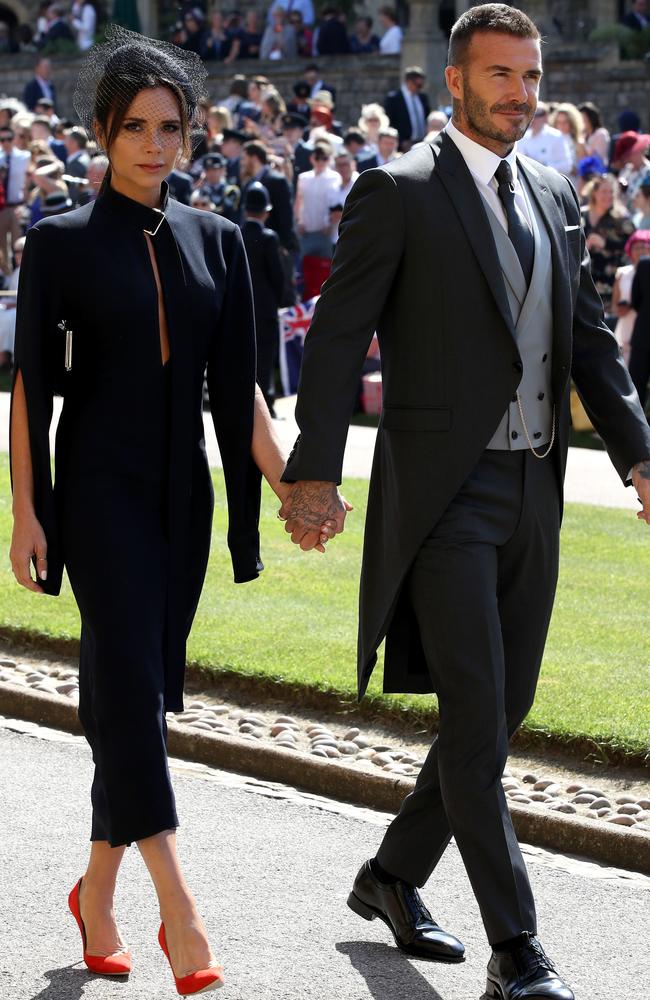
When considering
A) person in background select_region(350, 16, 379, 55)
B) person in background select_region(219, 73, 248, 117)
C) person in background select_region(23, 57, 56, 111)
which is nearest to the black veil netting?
person in background select_region(219, 73, 248, 117)

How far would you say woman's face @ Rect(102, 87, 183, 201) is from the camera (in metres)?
4.03

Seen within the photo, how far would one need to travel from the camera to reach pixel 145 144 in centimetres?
402

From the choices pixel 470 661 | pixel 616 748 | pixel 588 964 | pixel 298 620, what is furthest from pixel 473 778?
pixel 298 620

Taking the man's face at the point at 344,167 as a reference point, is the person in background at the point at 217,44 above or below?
above

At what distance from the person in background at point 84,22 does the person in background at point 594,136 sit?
2136 centimetres

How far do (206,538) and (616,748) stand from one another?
2.13m

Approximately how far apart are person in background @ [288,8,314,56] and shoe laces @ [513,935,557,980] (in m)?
32.3

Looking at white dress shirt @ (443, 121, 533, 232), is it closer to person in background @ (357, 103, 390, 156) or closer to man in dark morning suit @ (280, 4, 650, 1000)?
man in dark morning suit @ (280, 4, 650, 1000)

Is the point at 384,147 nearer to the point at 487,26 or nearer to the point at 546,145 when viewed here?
the point at 546,145

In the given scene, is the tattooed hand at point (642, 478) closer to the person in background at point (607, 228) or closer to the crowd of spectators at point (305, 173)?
the crowd of spectators at point (305, 173)

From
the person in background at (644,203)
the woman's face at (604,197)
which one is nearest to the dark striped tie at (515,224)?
the person in background at (644,203)

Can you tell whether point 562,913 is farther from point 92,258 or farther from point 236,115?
point 236,115

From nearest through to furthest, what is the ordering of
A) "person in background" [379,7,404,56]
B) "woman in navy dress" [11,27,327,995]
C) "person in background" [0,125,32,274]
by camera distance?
"woman in navy dress" [11,27,327,995] → "person in background" [0,125,32,274] → "person in background" [379,7,404,56]

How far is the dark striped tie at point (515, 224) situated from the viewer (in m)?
4.01
